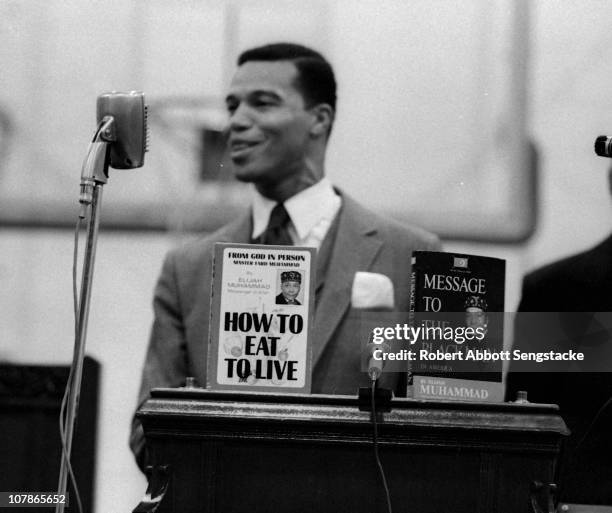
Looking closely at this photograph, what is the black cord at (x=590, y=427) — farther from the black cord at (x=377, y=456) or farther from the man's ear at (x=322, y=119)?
the black cord at (x=377, y=456)

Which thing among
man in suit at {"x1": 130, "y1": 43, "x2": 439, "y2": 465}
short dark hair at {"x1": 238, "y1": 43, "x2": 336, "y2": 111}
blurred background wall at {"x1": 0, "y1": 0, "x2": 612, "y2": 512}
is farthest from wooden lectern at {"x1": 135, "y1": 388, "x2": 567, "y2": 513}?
short dark hair at {"x1": 238, "y1": 43, "x2": 336, "y2": 111}

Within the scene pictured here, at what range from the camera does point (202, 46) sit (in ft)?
10.5

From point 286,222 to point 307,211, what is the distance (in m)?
0.07

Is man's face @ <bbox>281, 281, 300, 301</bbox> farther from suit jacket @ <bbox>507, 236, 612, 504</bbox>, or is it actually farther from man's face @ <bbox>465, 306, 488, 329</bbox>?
suit jacket @ <bbox>507, 236, 612, 504</bbox>

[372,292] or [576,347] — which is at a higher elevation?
[372,292]

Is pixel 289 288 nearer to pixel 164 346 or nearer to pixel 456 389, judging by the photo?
pixel 456 389

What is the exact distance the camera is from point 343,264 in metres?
2.99

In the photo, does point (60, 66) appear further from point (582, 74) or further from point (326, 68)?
point (582, 74)

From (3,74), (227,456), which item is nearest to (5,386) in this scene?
(3,74)

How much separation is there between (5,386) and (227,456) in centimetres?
126

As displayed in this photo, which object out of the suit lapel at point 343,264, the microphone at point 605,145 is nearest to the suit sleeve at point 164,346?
the suit lapel at point 343,264

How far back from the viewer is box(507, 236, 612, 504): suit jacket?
2.94 meters

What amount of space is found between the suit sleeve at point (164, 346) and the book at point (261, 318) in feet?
2.63

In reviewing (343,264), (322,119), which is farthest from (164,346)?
(322,119)
